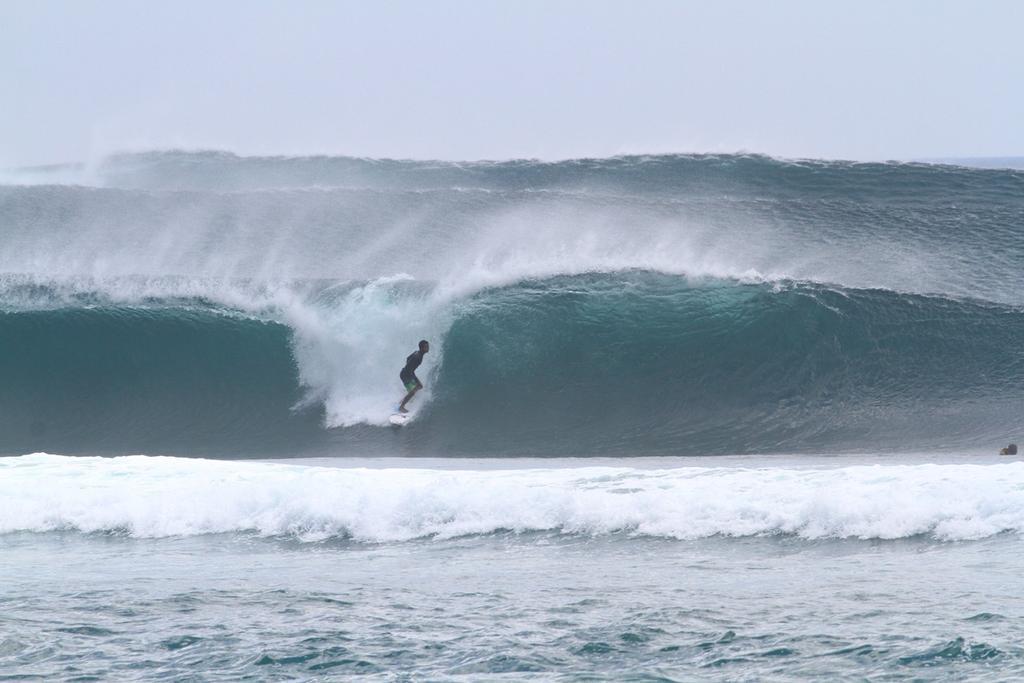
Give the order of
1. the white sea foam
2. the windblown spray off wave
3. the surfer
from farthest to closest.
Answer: the surfer, the windblown spray off wave, the white sea foam

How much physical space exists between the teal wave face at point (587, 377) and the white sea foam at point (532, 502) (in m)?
2.58

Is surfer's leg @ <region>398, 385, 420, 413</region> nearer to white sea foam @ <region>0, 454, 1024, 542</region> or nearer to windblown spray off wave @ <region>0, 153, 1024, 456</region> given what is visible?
windblown spray off wave @ <region>0, 153, 1024, 456</region>

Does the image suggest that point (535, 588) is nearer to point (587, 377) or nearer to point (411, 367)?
point (411, 367)

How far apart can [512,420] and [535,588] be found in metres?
5.97

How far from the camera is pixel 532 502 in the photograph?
325 inches

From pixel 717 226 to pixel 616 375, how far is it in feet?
14.2

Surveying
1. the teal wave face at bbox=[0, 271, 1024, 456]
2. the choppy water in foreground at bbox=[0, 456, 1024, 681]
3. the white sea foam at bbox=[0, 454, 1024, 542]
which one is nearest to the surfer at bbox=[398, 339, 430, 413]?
the teal wave face at bbox=[0, 271, 1024, 456]

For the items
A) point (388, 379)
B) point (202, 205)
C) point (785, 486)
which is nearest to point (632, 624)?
point (785, 486)

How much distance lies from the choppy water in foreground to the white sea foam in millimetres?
23

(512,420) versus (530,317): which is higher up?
(530,317)

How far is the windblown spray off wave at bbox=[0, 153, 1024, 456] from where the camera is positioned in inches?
484

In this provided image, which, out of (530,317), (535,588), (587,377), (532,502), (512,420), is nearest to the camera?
(535,588)

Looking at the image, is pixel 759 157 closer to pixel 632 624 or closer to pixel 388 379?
pixel 388 379

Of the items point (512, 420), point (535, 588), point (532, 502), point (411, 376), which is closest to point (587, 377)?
point (512, 420)
